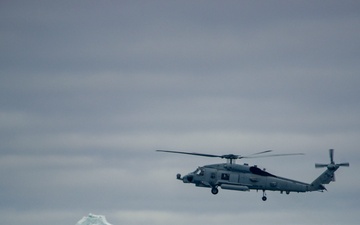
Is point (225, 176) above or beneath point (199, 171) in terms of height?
beneath

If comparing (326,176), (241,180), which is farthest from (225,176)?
(326,176)

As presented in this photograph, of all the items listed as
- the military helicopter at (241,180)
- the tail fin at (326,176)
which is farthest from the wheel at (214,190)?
the tail fin at (326,176)

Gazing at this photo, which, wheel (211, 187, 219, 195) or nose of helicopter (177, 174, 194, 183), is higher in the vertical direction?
nose of helicopter (177, 174, 194, 183)

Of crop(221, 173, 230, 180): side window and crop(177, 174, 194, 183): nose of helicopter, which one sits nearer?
crop(221, 173, 230, 180): side window

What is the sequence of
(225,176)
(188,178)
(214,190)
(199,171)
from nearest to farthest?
(214,190), (225,176), (188,178), (199,171)

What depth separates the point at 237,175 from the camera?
7466 inches

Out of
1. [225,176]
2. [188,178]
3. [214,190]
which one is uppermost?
[225,176]

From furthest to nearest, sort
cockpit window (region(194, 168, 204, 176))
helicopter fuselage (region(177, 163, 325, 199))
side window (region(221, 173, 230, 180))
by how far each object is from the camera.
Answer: cockpit window (region(194, 168, 204, 176)) → side window (region(221, 173, 230, 180)) → helicopter fuselage (region(177, 163, 325, 199))

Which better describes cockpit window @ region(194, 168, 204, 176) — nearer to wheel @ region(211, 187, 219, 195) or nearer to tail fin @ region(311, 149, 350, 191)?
wheel @ region(211, 187, 219, 195)

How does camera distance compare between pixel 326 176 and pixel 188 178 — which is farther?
pixel 326 176

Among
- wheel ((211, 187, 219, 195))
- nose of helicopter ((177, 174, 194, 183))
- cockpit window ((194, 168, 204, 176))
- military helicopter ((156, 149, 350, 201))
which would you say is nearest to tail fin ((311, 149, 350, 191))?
military helicopter ((156, 149, 350, 201))

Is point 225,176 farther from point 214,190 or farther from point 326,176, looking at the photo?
point 326,176

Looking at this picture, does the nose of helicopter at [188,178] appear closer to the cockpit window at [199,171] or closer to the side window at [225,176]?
the cockpit window at [199,171]

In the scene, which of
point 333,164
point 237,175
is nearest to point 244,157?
point 237,175
